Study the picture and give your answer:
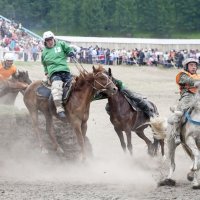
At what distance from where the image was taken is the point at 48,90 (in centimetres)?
1566

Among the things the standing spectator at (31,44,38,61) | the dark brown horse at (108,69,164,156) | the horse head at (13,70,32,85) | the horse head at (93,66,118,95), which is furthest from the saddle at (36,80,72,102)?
the standing spectator at (31,44,38,61)

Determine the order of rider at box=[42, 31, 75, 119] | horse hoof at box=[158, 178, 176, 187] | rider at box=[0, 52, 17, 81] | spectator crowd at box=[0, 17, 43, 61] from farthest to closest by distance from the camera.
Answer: spectator crowd at box=[0, 17, 43, 61] < rider at box=[0, 52, 17, 81] < rider at box=[42, 31, 75, 119] < horse hoof at box=[158, 178, 176, 187]

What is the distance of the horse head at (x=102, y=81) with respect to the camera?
14.9 metres

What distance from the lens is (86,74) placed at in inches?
593

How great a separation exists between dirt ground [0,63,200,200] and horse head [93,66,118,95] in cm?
167

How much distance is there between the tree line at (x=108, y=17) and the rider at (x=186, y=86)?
184 feet

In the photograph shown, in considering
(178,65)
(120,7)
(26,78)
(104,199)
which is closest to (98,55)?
(178,65)

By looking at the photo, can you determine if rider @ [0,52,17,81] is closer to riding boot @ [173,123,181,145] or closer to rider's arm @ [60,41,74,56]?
rider's arm @ [60,41,74,56]

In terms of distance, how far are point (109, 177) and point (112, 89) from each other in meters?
2.00

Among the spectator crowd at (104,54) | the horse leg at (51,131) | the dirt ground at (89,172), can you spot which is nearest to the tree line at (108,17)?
the spectator crowd at (104,54)

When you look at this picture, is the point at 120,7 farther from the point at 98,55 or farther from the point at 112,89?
the point at 112,89

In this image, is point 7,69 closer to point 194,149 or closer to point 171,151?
point 171,151

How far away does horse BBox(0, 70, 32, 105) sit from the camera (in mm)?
17188

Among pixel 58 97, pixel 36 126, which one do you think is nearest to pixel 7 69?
pixel 36 126
